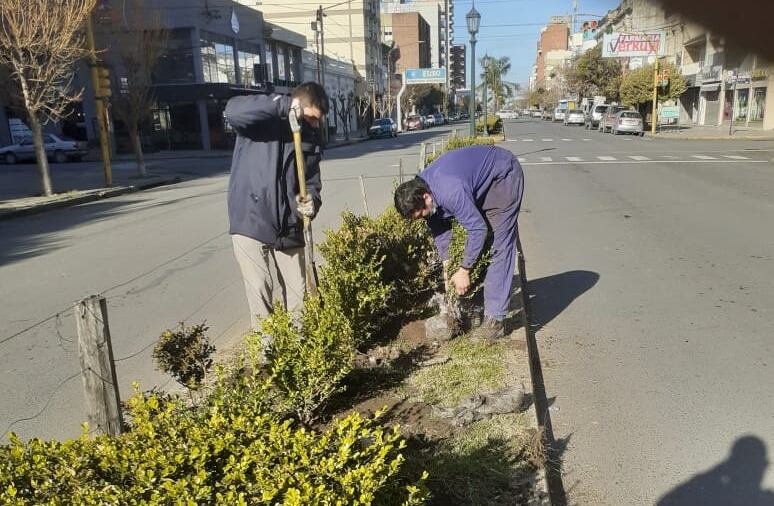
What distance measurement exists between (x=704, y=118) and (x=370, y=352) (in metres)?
50.2

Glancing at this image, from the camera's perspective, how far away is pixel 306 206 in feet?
13.4

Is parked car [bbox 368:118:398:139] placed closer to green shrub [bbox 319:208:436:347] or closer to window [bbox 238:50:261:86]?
window [bbox 238:50:261:86]

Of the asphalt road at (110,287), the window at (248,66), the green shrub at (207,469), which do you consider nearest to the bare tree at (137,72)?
the asphalt road at (110,287)

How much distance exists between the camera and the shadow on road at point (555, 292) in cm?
577

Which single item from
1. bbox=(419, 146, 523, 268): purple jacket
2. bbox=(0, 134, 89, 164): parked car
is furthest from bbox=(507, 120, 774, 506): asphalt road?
bbox=(0, 134, 89, 164): parked car

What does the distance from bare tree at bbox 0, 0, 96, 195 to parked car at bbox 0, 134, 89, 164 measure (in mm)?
14691

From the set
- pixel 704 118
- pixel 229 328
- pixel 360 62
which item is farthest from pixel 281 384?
pixel 360 62

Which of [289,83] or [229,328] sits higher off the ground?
[289,83]

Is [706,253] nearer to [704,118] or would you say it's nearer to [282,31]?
[282,31]

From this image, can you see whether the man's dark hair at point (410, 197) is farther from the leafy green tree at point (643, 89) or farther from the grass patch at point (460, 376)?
the leafy green tree at point (643, 89)

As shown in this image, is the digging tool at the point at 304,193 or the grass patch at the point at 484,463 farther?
the digging tool at the point at 304,193

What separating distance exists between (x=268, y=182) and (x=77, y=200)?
44.0ft

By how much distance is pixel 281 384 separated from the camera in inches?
126

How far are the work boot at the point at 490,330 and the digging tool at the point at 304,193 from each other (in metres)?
1.38
